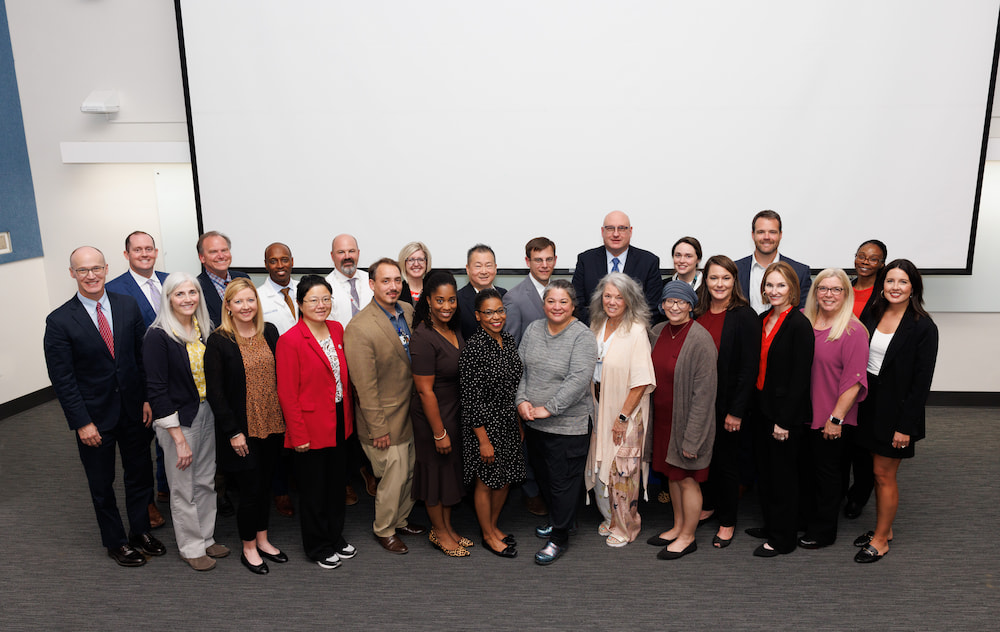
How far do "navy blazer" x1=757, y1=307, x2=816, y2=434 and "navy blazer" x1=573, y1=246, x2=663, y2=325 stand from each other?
0.98m

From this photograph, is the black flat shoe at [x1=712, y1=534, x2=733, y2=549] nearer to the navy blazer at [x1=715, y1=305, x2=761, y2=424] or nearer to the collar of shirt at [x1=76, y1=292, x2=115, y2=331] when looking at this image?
the navy blazer at [x1=715, y1=305, x2=761, y2=424]

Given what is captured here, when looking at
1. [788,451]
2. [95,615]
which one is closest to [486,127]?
[788,451]

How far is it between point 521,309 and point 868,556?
2381mm

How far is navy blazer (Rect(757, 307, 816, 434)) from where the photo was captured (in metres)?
3.17

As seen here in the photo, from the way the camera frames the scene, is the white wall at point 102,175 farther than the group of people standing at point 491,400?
Yes

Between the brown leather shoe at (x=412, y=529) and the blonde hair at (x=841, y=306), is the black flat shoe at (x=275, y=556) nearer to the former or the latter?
the brown leather shoe at (x=412, y=529)

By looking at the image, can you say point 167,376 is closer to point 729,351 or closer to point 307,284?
point 307,284

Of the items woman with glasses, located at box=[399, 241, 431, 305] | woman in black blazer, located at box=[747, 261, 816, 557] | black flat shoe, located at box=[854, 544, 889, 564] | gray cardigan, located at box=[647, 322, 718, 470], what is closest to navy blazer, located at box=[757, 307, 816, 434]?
woman in black blazer, located at box=[747, 261, 816, 557]

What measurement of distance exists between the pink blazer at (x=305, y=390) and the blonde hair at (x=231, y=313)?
193 millimetres

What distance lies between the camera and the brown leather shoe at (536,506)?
402 centimetres

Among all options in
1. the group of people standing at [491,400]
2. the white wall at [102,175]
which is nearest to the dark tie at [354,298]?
the group of people standing at [491,400]

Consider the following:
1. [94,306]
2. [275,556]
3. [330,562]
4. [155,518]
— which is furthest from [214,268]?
[330,562]

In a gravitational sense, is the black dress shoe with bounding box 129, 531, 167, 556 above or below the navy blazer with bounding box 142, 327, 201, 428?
below

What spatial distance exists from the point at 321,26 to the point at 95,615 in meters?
4.59
